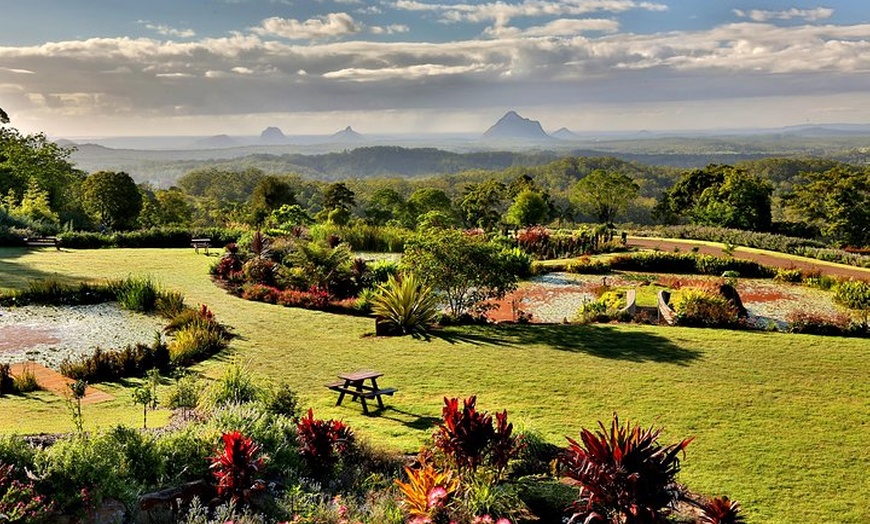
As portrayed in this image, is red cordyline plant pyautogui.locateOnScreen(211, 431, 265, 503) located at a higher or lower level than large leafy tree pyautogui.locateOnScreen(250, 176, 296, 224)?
lower

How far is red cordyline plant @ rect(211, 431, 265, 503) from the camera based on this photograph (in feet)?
17.0

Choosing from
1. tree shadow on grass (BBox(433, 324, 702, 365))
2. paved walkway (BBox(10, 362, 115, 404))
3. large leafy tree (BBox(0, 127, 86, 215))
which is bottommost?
tree shadow on grass (BBox(433, 324, 702, 365))

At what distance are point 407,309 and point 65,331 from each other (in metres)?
6.46

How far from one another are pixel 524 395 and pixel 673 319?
634cm

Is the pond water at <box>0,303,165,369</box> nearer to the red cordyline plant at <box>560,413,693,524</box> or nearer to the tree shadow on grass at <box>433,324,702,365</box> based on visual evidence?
the tree shadow on grass at <box>433,324,702,365</box>

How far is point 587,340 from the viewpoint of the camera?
12023mm

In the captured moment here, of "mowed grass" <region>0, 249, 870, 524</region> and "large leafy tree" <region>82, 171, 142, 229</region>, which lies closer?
"mowed grass" <region>0, 249, 870, 524</region>

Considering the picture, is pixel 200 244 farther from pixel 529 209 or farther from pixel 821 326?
pixel 529 209

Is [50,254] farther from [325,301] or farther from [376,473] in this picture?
[376,473]

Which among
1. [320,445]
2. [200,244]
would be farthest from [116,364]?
[200,244]

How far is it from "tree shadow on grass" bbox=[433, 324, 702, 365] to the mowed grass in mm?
41

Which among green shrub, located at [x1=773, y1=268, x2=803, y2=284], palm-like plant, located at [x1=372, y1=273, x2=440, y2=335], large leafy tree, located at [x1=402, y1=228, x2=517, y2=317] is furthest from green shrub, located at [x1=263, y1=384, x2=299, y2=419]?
green shrub, located at [x1=773, y1=268, x2=803, y2=284]

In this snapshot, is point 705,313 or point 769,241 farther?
point 769,241

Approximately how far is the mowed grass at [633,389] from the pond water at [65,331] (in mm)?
1791
